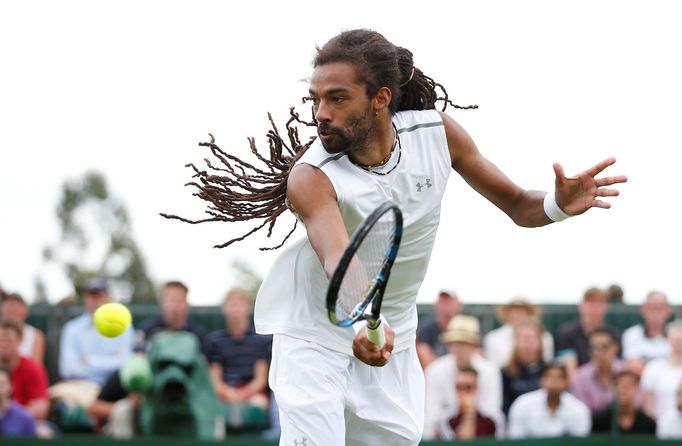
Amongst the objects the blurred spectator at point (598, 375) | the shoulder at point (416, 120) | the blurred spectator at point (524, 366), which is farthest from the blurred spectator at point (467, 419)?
the shoulder at point (416, 120)

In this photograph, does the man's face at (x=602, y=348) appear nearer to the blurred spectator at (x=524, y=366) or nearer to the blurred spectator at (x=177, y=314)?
the blurred spectator at (x=524, y=366)

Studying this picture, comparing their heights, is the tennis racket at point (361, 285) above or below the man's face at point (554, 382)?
above

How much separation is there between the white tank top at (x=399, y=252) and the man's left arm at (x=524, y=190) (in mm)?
116

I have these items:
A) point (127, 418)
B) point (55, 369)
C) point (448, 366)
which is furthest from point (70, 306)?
point (448, 366)

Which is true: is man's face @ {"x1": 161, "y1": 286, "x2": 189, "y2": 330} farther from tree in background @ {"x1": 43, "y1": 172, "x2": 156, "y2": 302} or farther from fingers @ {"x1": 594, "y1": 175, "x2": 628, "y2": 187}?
tree in background @ {"x1": 43, "y1": 172, "x2": 156, "y2": 302}

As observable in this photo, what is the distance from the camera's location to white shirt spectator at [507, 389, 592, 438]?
31.6 feet

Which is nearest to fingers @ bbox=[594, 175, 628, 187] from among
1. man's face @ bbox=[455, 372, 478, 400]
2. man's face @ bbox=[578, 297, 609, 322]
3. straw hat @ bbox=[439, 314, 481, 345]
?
man's face @ bbox=[455, 372, 478, 400]

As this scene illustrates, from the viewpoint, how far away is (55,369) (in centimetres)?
1103

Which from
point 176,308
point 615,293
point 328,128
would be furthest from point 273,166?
point 615,293

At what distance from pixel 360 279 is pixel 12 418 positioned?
5.61m

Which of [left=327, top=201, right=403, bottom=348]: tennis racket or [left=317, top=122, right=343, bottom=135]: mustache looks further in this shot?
[left=317, top=122, right=343, bottom=135]: mustache

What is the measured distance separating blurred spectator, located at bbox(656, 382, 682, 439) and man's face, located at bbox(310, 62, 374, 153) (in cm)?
548

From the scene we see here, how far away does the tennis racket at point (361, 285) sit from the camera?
14.1 feet

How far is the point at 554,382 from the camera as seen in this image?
31.3ft
